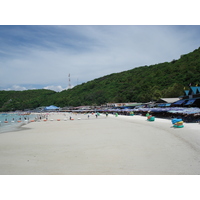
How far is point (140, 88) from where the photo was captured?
3127 inches

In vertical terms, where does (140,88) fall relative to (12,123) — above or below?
above

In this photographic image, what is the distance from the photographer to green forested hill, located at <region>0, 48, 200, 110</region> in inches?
2352

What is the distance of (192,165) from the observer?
18.8ft

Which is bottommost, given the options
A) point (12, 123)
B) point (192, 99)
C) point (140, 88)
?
point (12, 123)

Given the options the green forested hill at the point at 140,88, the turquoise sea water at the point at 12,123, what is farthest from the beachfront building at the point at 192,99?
the turquoise sea water at the point at 12,123

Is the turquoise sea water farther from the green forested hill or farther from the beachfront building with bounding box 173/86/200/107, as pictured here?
the green forested hill

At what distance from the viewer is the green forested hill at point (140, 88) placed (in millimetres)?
59750

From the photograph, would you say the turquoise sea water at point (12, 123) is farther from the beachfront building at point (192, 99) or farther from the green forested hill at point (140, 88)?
the green forested hill at point (140, 88)

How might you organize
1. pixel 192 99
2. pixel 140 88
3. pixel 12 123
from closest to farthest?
pixel 192 99 → pixel 12 123 → pixel 140 88

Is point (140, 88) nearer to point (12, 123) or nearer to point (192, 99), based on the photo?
point (192, 99)

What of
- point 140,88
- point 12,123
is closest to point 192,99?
point 12,123

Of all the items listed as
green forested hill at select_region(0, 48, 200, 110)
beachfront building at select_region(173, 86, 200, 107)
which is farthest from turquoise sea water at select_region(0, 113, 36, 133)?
green forested hill at select_region(0, 48, 200, 110)

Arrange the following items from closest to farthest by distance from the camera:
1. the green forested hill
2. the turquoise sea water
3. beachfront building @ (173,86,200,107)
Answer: the turquoise sea water → beachfront building @ (173,86,200,107) → the green forested hill
